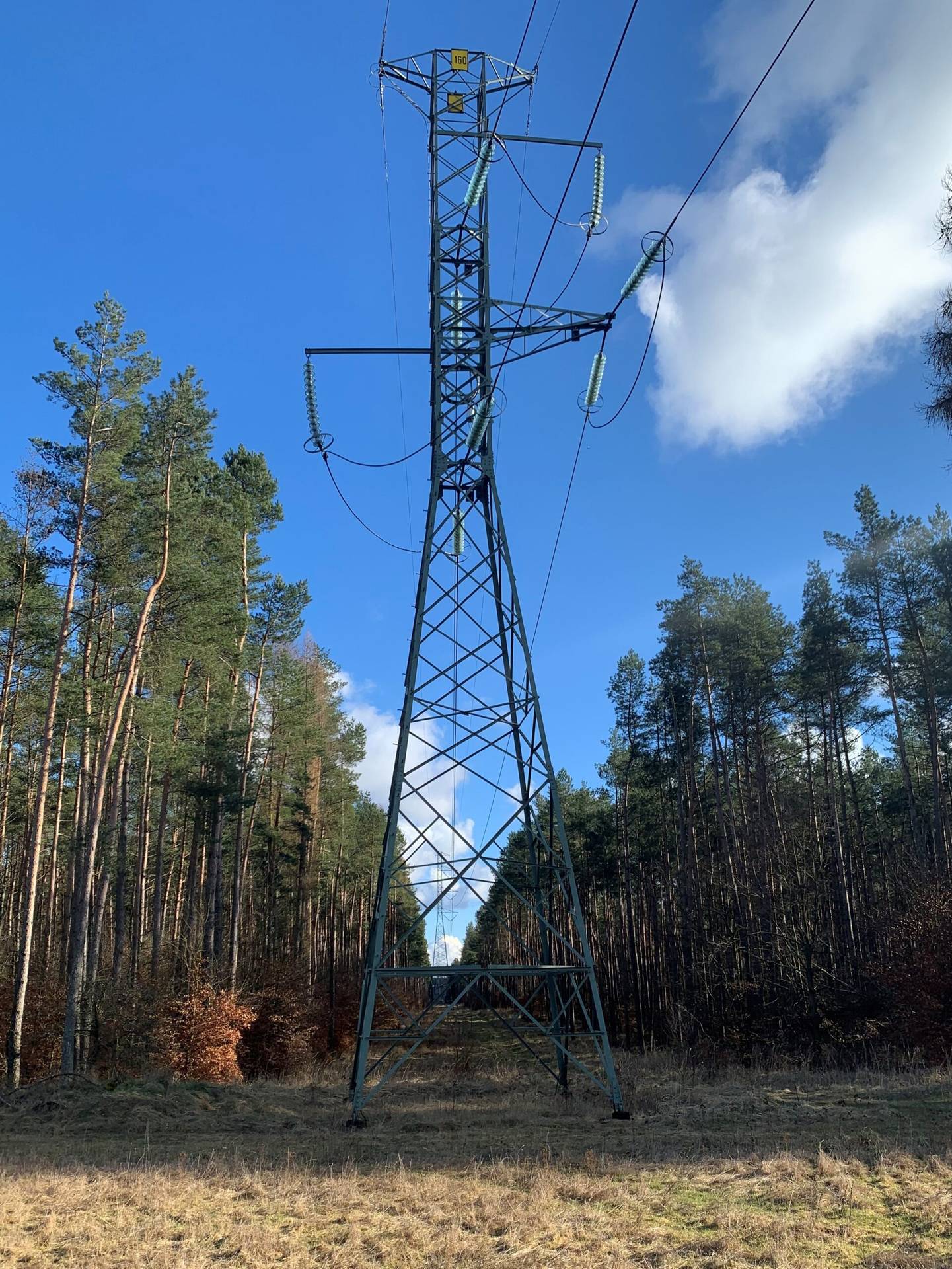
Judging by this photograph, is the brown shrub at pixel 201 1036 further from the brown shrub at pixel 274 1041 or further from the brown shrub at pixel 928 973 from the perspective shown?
the brown shrub at pixel 928 973

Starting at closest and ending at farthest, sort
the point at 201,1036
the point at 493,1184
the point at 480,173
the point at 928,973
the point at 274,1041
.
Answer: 1. the point at 493,1184
2. the point at 480,173
3. the point at 928,973
4. the point at 201,1036
5. the point at 274,1041

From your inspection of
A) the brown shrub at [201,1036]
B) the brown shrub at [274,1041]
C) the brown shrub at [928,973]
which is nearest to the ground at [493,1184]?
the brown shrub at [928,973]

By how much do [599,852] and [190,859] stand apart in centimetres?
1688

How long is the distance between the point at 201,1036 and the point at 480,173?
17.4 meters

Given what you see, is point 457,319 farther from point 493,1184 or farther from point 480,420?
point 493,1184

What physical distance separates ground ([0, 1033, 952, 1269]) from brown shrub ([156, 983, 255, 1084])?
5.67 m

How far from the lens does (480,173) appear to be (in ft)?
38.0

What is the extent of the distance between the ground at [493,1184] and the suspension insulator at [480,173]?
11.1 metres

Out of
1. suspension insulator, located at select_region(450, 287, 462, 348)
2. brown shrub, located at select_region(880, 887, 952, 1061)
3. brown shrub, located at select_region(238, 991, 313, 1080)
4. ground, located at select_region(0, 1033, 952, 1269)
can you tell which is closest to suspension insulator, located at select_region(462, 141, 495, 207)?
suspension insulator, located at select_region(450, 287, 462, 348)

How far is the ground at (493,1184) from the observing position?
223 inches

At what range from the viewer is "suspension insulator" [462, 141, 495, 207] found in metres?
10.9

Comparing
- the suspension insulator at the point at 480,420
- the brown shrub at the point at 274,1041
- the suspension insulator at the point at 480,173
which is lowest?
the brown shrub at the point at 274,1041

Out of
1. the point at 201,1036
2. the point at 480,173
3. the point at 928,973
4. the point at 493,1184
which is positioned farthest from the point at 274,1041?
the point at 480,173

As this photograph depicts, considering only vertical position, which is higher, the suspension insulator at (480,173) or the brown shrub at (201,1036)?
the suspension insulator at (480,173)
